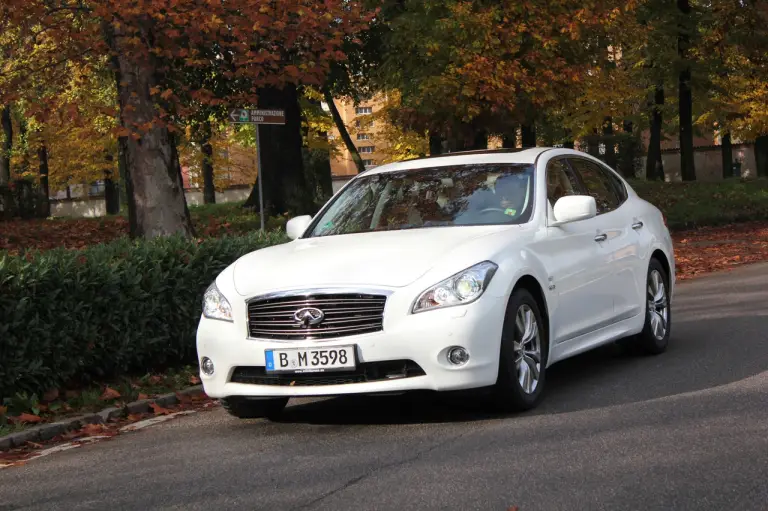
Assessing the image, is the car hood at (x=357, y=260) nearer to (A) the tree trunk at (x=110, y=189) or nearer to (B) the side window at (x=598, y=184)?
(B) the side window at (x=598, y=184)

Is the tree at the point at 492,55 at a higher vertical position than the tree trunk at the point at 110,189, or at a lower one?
higher

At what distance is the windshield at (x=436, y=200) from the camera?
8.65 m

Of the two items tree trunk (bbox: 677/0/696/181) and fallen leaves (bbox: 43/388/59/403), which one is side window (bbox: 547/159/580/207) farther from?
tree trunk (bbox: 677/0/696/181)

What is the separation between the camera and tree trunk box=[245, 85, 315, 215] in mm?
28984

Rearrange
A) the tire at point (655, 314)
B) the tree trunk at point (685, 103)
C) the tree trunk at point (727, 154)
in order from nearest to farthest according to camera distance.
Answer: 1. the tire at point (655, 314)
2. the tree trunk at point (685, 103)
3. the tree trunk at point (727, 154)

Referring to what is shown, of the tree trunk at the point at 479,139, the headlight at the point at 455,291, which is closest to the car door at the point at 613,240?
the headlight at the point at 455,291

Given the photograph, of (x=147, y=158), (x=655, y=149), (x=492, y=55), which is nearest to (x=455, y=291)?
(x=147, y=158)

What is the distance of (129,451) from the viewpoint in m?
7.55

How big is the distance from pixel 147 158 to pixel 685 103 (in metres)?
28.2

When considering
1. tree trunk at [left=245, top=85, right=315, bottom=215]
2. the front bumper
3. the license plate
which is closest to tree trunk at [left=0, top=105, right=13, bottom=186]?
tree trunk at [left=245, top=85, right=315, bottom=215]

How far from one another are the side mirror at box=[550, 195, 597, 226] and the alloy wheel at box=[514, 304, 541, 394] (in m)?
0.90

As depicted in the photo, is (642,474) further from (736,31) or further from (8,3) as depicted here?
(736,31)

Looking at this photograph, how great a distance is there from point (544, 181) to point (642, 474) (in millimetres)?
3505

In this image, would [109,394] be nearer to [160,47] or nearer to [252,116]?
[252,116]
